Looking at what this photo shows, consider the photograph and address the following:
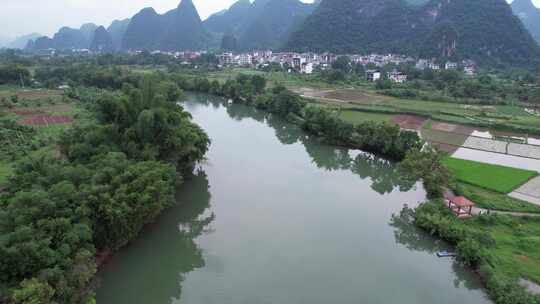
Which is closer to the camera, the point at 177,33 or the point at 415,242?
the point at 415,242

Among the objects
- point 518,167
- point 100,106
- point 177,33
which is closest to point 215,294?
point 100,106

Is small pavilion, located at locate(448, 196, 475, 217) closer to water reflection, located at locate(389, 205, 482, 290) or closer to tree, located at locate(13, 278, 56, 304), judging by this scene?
water reflection, located at locate(389, 205, 482, 290)

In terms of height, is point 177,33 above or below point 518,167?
above

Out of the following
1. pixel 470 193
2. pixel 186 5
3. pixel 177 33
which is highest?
pixel 186 5

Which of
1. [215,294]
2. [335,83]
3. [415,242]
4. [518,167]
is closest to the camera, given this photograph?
[215,294]

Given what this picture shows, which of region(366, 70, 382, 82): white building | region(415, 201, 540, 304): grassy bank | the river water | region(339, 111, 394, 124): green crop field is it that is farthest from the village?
region(415, 201, 540, 304): grassy bank

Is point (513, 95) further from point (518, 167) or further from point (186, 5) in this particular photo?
point (186, 5)

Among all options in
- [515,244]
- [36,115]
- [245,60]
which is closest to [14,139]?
[36,115]

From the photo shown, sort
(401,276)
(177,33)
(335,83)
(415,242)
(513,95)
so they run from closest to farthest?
(401,276)
(415,242)
(513,95)
(335,83)
(177,33)
